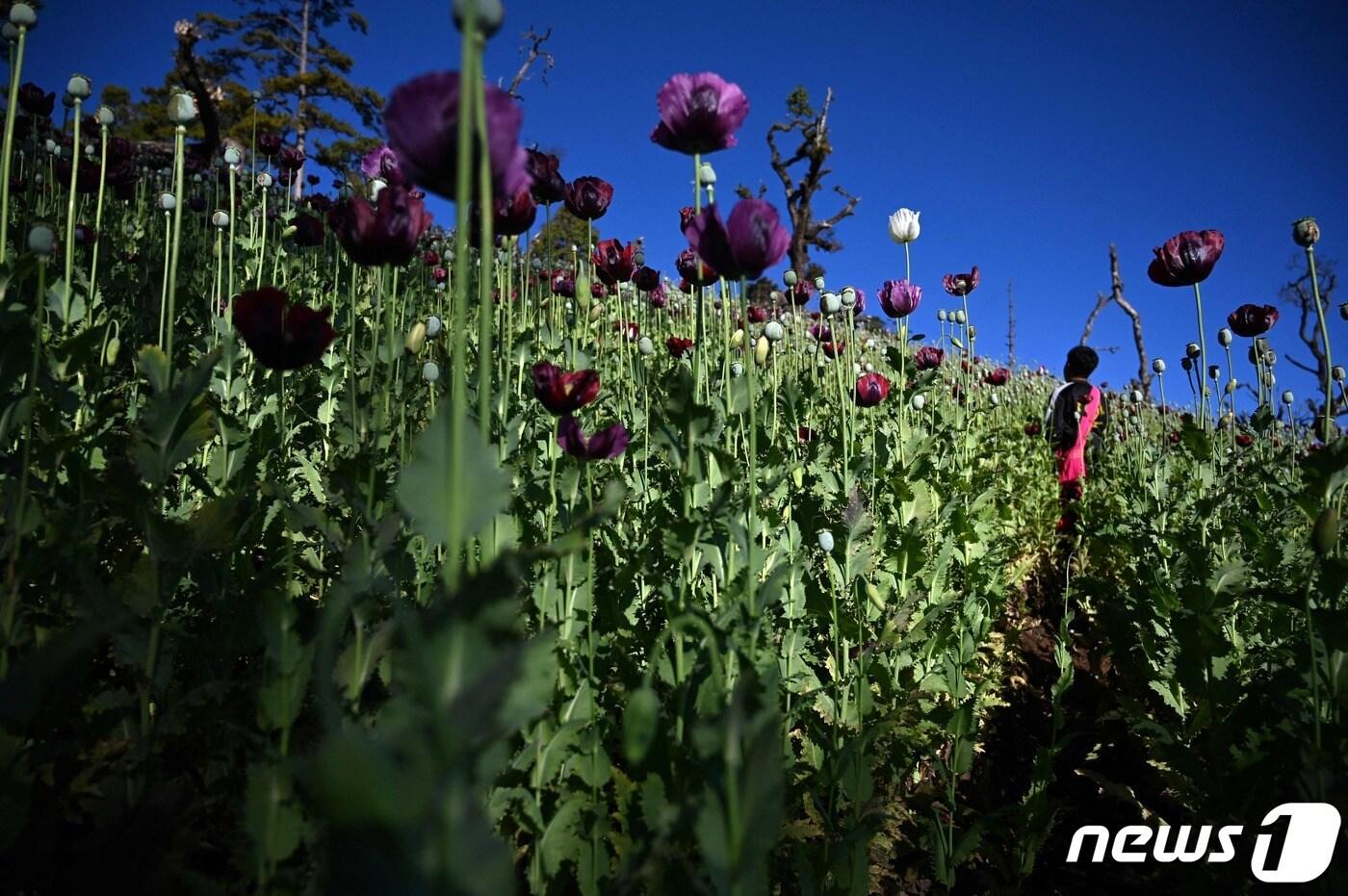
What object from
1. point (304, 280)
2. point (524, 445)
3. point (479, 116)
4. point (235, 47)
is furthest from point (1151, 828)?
point (235, 47)

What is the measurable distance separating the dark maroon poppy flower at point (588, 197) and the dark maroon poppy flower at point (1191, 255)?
180cm

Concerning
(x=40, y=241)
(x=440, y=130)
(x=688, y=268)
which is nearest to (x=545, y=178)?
(x=688, y=268)

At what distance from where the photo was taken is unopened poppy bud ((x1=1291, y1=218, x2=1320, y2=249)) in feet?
5.90

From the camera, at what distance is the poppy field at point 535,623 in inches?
25.1

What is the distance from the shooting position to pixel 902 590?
2264 mm

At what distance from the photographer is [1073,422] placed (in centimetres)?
528

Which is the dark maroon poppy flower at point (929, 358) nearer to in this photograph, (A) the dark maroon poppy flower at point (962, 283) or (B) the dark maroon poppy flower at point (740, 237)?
(A) the dark maroon poppy flower at point (962, 283)

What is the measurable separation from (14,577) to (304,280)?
450 centimetres

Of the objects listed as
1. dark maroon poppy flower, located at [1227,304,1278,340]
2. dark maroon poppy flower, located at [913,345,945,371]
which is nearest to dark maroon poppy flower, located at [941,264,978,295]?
dark maroon poppy flower, located at [913,345,945,371]

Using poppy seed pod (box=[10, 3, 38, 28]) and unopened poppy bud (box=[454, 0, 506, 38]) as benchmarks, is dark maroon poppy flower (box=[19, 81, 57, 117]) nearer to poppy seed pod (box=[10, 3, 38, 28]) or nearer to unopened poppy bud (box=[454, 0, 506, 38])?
poppy seed pod (box=[10, 3, 38, 28])

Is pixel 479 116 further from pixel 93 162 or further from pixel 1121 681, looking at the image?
pixel 93 162

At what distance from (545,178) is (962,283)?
250cm

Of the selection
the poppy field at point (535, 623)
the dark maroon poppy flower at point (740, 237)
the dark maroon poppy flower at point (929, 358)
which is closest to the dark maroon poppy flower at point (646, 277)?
the poppy field at point (535, 623)

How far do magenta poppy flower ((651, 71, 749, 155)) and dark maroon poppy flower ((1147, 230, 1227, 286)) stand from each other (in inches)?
69.9
